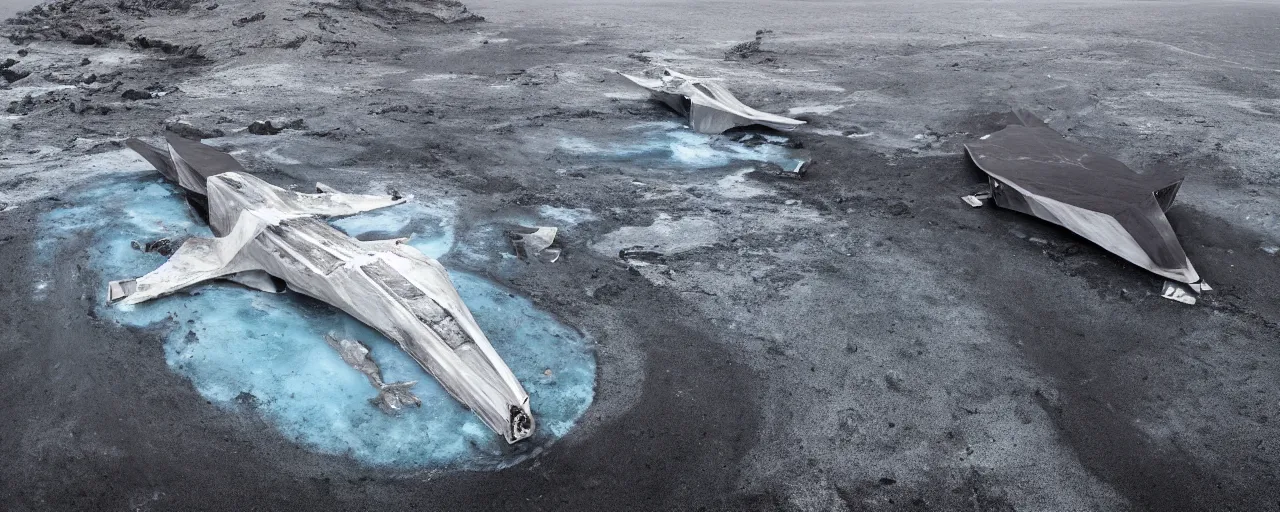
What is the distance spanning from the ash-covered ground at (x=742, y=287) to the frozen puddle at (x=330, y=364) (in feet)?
0.44

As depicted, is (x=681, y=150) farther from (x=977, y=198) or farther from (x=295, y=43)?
(x=295, y=43)

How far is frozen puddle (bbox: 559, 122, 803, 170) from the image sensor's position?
911 cm

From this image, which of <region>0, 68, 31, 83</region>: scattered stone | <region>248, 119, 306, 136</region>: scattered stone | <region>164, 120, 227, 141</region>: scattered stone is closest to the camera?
<region>164, 120, 227, 141</region>: scattered stone

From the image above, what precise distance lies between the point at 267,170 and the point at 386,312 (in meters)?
4.62

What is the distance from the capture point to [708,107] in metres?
10.0

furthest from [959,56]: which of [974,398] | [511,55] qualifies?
[974,398]

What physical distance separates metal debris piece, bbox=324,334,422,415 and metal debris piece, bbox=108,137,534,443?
33 mm

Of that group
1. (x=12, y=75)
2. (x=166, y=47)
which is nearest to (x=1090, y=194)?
(x=166, y=47)

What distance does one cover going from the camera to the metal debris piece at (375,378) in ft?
15.0

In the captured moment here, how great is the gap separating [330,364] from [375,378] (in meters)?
0.43

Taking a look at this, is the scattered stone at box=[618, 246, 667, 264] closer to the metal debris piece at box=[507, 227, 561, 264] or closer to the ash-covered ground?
the ash-covered ground

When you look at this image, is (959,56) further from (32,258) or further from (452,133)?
(32,258)

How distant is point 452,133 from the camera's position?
9.91 meters

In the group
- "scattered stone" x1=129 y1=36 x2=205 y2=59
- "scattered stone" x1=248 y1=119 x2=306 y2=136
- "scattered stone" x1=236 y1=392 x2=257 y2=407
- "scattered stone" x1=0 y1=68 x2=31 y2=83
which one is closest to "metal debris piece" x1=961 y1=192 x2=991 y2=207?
"scattered stone" x1=236 y1=392 x2=257 y2=407
